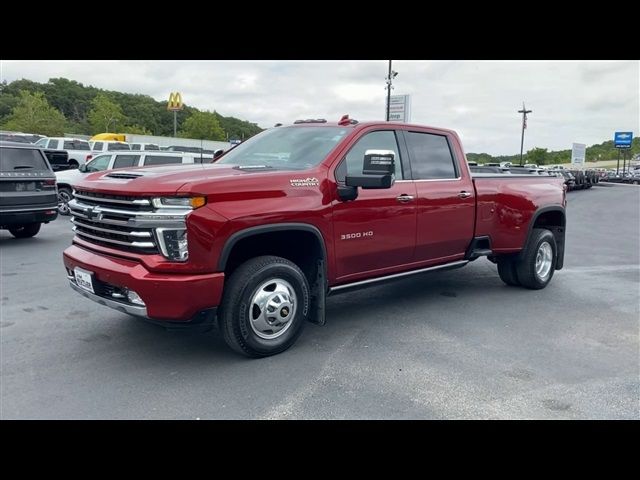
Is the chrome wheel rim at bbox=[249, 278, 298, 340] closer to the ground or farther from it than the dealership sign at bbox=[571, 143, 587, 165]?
closer to the ground

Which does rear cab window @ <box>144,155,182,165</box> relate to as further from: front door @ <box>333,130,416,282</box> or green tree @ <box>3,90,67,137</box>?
green tree @ <box>3,90,67,137</box>

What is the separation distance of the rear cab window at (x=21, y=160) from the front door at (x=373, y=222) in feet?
23.8

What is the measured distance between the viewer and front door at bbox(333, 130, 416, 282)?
15.2 ft

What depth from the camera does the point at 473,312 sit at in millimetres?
5801

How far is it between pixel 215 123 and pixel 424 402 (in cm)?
8392

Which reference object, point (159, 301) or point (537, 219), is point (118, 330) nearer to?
point (159, 301)

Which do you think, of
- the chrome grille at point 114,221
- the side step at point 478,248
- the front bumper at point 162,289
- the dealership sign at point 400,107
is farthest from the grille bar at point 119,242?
the dealership sign at point 400,107

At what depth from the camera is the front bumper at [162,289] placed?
3654mm

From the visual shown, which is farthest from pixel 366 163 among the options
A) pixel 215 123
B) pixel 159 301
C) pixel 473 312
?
pixel 215 123

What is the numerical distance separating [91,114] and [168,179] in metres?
81.5

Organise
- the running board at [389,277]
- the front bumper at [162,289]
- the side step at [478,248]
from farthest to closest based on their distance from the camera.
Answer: the side step at [478,248]
the running board at [389,277]
the front bumper at [162,289]

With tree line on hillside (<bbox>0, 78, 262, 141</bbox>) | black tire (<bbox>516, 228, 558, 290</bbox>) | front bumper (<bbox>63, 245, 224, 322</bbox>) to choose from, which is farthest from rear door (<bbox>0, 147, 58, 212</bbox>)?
tree line on hillside (<bbox>0, 78, 262, 141</bbox>)

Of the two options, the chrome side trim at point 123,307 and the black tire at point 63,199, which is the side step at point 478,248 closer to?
the chrome side trim at point 123,307

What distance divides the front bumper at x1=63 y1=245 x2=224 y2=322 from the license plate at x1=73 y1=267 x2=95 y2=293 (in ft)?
0.46
